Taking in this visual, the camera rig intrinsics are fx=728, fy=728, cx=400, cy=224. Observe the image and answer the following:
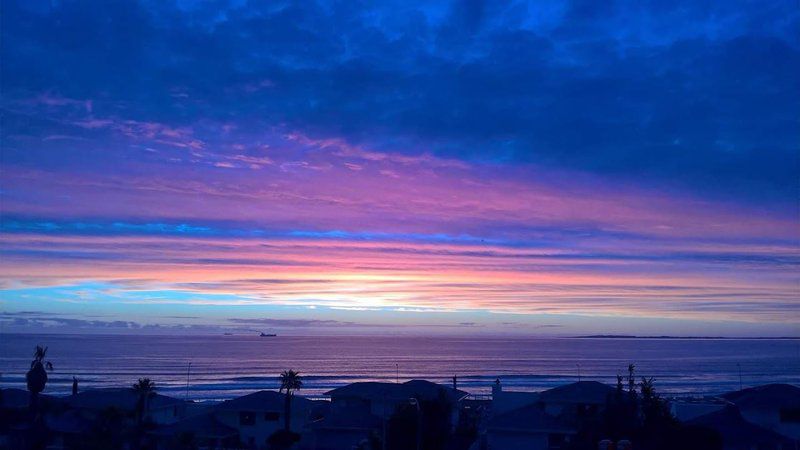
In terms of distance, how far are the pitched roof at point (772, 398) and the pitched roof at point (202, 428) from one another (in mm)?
24322

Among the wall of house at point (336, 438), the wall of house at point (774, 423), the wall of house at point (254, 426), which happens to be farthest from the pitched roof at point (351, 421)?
the wall of house at point (774, 423)

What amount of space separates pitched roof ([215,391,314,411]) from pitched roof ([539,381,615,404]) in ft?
42.4

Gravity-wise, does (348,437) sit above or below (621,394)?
below

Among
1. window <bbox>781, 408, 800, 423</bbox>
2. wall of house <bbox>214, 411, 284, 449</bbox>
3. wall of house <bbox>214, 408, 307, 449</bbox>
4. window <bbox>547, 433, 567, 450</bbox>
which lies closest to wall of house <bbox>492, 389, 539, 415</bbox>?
window <bbox>547, 433, 567, 450</bbox>

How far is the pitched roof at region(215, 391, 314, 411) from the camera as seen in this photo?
37.8 m

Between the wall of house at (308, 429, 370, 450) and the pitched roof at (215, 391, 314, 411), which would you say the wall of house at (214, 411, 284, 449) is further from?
the wall of house at (308, 429, 370, 450)

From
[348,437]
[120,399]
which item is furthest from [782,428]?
[120,399]

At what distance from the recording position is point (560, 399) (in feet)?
115

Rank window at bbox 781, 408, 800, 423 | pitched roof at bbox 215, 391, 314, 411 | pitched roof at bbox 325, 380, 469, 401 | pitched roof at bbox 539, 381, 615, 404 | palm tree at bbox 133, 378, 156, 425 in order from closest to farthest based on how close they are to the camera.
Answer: window at bbox 781, 408, 800, 423 < palm tree at bbox 133, 378, 156, 425 < pitched roof at bbox 539, 381, 615, 404 < pitched roof at bbox 325, 380, 469, 401 < pitched roof at bbox 215, 391, 314, 411

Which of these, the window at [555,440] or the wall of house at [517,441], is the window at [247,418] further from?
the window at [555,440]

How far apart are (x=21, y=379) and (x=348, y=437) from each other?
67.6 m

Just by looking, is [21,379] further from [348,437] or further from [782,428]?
[782,428]

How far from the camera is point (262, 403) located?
3819cm

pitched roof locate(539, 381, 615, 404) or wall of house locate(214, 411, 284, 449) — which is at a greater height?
pitched roof locate(539, 381, 615, 404)
